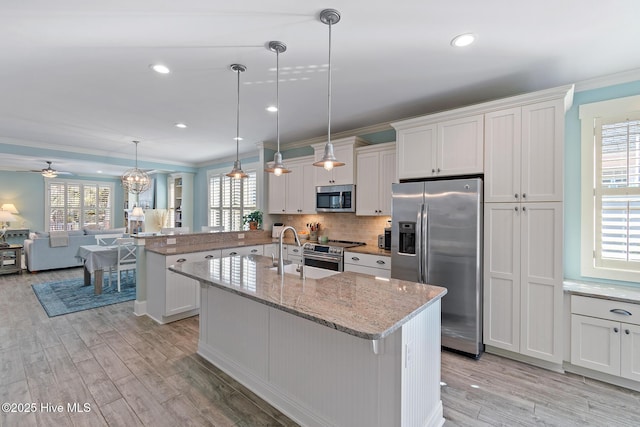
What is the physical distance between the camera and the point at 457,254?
115 inches

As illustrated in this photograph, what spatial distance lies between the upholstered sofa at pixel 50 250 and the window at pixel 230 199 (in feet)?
10.2

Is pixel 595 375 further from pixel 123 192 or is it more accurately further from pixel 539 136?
pixel 123 192

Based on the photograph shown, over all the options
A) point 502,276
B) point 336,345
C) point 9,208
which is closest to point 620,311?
point 502,276

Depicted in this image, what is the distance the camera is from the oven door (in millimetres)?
3951

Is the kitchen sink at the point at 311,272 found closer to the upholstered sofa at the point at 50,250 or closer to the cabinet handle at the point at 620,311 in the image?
the cabinet handle at the point at 620,311

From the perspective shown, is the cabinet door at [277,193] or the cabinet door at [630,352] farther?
the cabinet door at [277,193]

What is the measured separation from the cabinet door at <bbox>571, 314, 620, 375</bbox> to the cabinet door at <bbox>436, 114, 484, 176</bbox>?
1.62 meters

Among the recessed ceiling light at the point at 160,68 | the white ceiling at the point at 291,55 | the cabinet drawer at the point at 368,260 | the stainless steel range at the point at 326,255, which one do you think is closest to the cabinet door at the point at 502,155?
the white ceiling at the point at 291,55

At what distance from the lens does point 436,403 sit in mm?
1963

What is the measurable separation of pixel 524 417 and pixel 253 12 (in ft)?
11.0

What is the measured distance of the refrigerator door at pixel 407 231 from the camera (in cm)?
313

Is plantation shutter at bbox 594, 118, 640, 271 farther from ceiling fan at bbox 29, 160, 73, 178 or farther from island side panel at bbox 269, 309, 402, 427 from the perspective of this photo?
ceiling fan at bbox 29, 160, 73, 178

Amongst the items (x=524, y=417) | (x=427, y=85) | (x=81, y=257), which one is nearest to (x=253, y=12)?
(x=427, y=85)

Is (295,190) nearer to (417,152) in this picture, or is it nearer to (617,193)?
(417,152)
